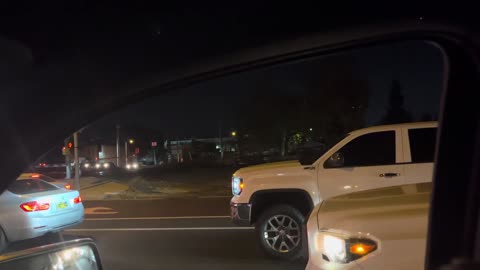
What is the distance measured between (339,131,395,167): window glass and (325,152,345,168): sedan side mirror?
0.05m

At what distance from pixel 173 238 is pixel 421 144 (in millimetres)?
4868

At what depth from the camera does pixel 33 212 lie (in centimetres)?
928

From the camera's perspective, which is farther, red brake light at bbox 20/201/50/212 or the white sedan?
red brake light at bbox 20/201/50/212

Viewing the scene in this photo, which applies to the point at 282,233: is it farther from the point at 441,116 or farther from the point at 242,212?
the point at 441,116

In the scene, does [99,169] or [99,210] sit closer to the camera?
[99,210]

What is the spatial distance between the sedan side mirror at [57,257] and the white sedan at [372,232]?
78.4 inches

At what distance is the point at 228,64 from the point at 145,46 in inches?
13.2

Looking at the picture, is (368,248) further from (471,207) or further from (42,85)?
(42,85)

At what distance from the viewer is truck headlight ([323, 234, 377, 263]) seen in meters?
3.87

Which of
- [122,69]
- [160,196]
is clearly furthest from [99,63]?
[160,196]

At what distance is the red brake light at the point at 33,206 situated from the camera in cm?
925

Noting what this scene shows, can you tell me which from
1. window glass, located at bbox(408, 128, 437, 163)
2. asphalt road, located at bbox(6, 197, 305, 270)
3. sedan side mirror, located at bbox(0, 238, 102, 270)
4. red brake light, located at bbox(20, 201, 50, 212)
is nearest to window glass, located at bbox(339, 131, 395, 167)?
window glass, located at bbox(408, 128, 437, 163)

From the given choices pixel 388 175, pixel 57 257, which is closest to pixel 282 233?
pixel 388 175

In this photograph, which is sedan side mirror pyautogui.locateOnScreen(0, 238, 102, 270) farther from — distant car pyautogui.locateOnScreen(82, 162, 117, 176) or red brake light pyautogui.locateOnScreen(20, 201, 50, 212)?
distant car pyautogui.locateOnScreen(82, 162, 117, 176)
